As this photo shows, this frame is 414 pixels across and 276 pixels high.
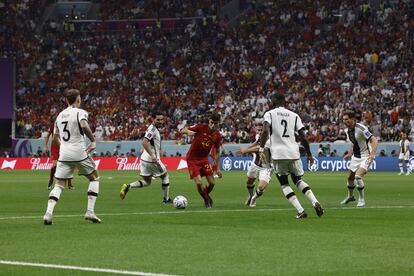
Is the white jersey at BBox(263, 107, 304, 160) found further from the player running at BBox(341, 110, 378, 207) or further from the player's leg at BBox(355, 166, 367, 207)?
the player's leg at BBox(355, 166, 367, 207)

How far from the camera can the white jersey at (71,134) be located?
1728cm

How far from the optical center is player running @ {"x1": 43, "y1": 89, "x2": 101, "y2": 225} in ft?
56.4

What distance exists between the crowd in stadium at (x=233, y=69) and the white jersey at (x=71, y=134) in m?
40.0

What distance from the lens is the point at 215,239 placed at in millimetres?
14336

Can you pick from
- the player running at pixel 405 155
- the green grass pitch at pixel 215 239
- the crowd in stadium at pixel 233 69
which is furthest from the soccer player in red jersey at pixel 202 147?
the crowd in stadium at pixel 233 69

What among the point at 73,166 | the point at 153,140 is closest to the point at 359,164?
the point at 153,140

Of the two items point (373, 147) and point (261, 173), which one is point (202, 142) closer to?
point (261, 173)

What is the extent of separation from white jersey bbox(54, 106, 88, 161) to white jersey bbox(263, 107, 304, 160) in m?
3.79

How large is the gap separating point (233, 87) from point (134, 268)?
2138 inches

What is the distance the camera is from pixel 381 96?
57.2m

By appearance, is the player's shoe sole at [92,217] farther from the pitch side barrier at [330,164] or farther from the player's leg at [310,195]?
the pitch side barrier at [330,164]

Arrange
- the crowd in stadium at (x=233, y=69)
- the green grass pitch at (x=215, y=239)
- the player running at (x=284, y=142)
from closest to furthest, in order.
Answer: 1. the green grass pitch at (x=215, y=239)
2. the player running at (x=284, y=142)
3. the crowd in stadium at (x=233, y=69)

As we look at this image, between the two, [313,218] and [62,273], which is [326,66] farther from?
[62,273]

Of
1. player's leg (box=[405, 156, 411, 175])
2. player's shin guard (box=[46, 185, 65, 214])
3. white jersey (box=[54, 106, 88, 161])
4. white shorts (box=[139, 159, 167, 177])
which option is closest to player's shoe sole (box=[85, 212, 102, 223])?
player's shin guard (box=[46, 185, 65, 214])
